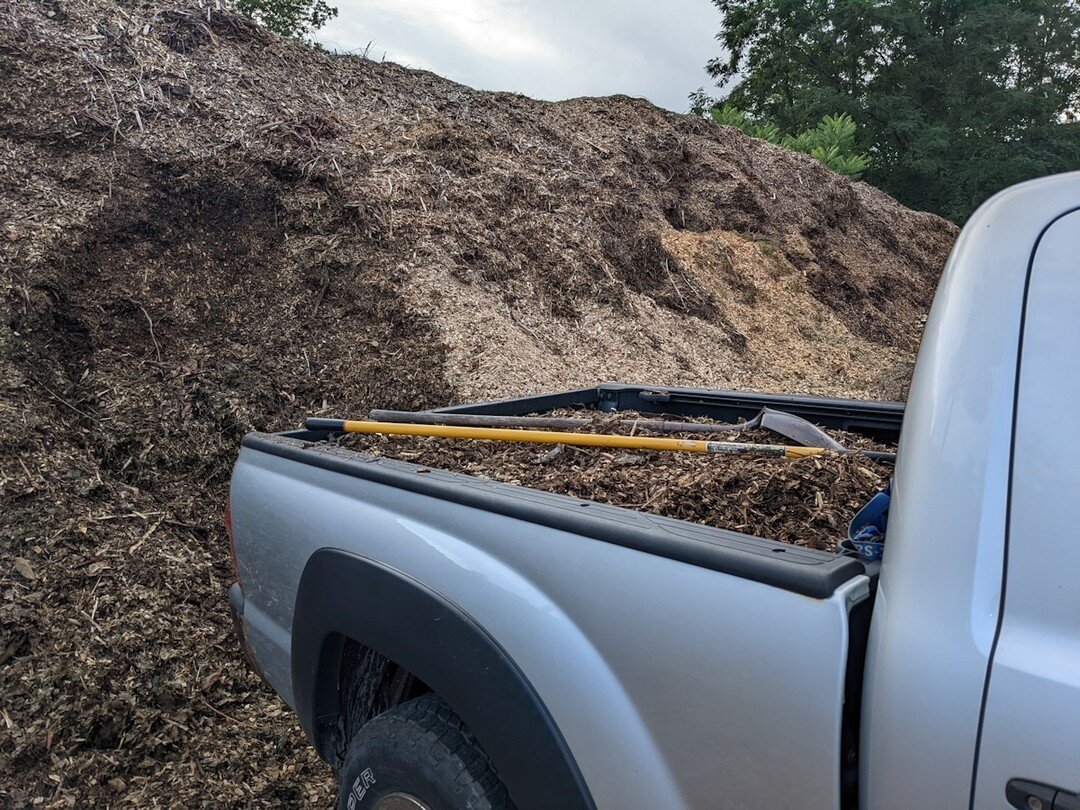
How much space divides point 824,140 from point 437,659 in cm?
1575

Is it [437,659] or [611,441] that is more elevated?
[611,441]

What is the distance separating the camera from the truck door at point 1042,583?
3.21ft

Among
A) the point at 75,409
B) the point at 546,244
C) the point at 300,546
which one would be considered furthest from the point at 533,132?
the point at 300,546

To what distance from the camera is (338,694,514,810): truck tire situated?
159cm

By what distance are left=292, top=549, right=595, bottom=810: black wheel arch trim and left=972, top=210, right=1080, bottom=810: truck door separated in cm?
72

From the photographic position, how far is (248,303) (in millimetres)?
6094

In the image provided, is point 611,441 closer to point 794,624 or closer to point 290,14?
point 794,624

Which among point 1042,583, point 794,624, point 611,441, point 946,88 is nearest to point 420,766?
point 794,624

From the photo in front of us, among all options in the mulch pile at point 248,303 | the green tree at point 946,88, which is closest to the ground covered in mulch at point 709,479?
the mulch pile at point 248,303

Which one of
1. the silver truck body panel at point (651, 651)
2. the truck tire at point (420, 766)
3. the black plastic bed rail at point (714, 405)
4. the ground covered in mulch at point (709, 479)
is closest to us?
the silver truck body panel at point (651, 651)

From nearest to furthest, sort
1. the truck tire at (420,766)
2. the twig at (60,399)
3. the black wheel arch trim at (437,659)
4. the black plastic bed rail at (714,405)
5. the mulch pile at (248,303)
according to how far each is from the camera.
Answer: the black wheel arch trim at (437,659) → the truck tire at (420,766) → the black plastic bed rail at (714,405) → the mulch pile at (248,303) → the twig at (60,399)

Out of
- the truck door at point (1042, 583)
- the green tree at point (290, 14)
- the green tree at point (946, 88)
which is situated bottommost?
the truck door at point (1042, 583)

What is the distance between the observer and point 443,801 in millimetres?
1617

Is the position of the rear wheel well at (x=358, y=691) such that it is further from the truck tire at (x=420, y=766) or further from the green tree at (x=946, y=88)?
the green tree at (x=946, y=88)
